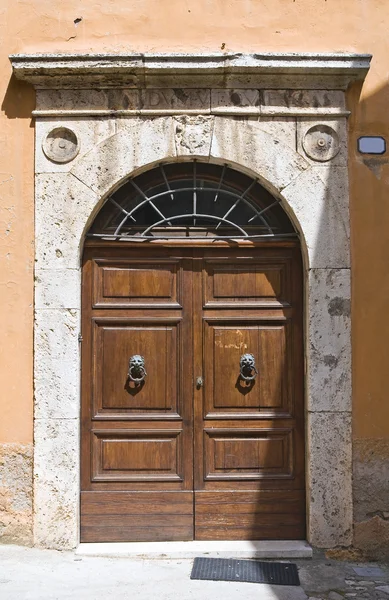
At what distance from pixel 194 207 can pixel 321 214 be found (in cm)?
90

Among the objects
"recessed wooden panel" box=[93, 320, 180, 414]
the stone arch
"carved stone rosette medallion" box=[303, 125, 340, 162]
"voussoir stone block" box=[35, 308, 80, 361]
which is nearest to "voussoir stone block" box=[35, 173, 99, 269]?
the stone arch

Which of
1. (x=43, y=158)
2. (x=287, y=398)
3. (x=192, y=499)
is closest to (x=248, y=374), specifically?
(x=287, y=398)

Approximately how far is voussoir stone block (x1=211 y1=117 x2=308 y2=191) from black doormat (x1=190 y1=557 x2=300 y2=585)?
2.54 metres

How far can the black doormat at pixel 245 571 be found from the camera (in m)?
4.39

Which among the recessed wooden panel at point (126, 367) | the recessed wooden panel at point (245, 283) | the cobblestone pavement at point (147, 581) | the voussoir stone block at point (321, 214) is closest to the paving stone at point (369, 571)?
the cobblestone pavement at point (147, 581)

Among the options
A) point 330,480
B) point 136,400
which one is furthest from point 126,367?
point 330,480

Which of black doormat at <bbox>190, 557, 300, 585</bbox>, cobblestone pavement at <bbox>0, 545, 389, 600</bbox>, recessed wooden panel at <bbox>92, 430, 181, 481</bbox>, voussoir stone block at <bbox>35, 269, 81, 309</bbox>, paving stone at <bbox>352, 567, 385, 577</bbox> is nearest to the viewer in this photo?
cobblestone pavement at <bbox>0, 545, 389, 600</bbox>

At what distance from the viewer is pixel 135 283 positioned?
502 centimetres

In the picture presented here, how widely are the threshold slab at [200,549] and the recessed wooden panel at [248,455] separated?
1.55ft

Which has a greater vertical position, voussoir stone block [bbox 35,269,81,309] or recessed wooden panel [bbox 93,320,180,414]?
voussoir stone block [bbox 35,269,81,309]

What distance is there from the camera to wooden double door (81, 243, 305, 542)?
4926 millimetres

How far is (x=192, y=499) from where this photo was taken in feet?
16.2

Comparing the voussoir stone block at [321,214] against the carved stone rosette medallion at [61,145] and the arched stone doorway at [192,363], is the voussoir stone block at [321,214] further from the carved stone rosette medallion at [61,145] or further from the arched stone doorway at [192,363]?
the carved stone rosette medallion at [61,145]

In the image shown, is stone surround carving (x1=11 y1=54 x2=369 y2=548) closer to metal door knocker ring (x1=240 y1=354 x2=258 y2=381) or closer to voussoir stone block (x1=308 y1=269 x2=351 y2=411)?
voussoir stone block (x1=308 y1=269 x2=351 y2=411)
